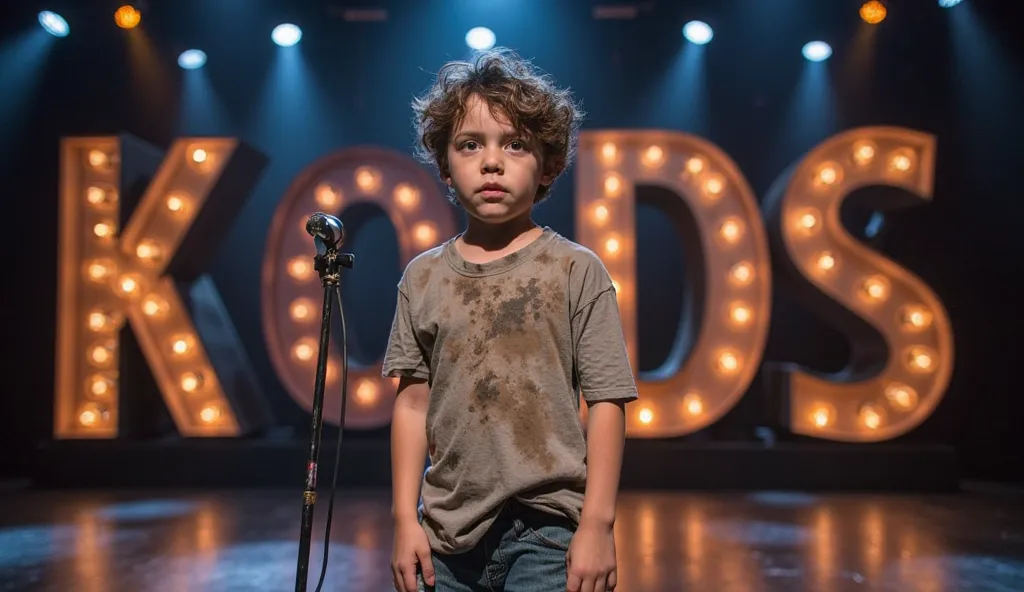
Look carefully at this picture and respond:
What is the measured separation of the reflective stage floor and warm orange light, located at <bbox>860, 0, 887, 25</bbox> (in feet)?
9.79

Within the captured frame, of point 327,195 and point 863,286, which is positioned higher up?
point 327,195

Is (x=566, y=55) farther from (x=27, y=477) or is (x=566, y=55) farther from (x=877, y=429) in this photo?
(x=27, y=477)

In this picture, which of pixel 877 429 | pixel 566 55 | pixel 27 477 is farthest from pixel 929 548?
pixel 27 477

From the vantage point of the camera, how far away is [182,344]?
163 inches

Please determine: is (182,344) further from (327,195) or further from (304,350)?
(327,195)

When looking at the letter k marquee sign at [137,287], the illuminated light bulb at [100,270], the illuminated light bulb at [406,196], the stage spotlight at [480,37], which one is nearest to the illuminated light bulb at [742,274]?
the illuminated light bulb at [406,196]

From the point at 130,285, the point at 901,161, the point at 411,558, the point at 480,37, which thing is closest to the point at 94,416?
the point at 130,285

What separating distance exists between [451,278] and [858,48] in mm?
4633

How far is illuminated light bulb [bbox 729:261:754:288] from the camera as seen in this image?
13.3ft

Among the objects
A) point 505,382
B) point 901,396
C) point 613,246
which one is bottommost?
point 901,396

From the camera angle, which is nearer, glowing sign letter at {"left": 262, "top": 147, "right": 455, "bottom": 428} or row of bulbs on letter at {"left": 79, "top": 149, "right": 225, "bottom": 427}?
glowing sign letter at {"left": 262, "top": 147, "right": 455, "bottom": 428}

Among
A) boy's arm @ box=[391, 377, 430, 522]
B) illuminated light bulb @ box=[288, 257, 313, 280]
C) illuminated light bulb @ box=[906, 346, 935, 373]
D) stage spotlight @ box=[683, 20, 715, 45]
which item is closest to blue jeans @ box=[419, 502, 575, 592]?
boy's arm @ box=[391, 377, 430, 522]

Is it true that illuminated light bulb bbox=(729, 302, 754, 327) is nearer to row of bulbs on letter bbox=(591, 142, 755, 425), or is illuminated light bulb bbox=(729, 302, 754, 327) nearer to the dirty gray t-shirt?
row of bulbs on letter bbox=(591, 142, 755, 425)

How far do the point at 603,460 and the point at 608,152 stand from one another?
10.9 ft
